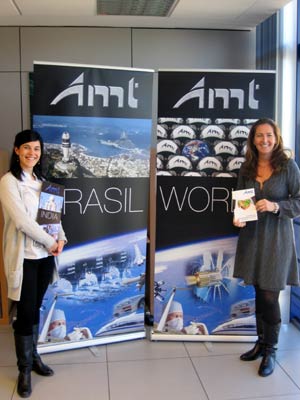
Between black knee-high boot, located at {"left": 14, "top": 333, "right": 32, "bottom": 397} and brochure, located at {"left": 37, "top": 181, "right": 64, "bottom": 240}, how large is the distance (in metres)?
0.66

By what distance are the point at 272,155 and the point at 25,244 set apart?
1.68m

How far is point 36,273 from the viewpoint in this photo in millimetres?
2461

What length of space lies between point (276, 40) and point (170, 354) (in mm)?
2699

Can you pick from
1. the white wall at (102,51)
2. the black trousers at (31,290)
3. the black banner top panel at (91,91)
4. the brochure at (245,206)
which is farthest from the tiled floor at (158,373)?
the white wall at (102,51)

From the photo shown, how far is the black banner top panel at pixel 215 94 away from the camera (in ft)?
9.80

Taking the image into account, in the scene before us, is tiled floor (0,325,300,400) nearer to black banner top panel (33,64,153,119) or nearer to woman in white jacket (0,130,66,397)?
woman in white jacket (0,130,66,397)

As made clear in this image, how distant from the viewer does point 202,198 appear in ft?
10.1

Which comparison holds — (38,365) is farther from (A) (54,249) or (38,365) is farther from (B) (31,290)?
(A) (54,249)

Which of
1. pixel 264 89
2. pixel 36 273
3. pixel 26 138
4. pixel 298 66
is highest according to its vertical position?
pixel 298 66

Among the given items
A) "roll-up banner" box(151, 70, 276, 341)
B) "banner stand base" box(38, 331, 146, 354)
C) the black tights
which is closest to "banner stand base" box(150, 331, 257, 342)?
"roll-up banner" box(151, 70, 276, 341)

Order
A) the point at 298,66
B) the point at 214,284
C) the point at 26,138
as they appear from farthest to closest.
A: the point at 298,66 → the point at 214,284 → the point at 26,138

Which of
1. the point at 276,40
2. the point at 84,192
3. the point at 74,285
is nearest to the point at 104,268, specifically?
the point at 74,285

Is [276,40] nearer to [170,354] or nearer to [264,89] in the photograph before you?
[264,89]

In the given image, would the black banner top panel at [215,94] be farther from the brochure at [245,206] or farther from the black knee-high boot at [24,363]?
the black knee-high boot at [24,363]
